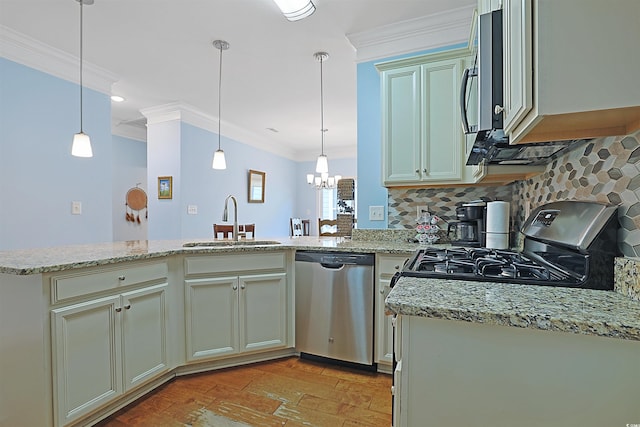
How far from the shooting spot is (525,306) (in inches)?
31.7

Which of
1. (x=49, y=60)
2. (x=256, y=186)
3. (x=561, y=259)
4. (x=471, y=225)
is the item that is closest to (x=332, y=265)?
(x=471, y=225)

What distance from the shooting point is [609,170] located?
108 centimetres

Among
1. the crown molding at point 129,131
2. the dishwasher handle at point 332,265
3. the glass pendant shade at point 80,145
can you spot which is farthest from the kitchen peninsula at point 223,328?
the crown molding at point 129,131

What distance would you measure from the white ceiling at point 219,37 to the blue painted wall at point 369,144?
19cm

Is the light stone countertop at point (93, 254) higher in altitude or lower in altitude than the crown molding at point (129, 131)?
lower

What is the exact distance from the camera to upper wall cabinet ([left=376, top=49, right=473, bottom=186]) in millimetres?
2233

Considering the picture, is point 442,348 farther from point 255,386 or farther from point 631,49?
point 255,386

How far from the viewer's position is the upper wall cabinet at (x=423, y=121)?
223 cm

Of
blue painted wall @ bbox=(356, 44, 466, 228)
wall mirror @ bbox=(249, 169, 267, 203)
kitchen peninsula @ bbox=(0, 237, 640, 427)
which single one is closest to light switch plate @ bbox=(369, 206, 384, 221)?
blue painted wall @ bbox=(356, 44, 466, 228)

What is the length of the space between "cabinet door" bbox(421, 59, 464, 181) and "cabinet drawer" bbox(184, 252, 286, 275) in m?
1.23

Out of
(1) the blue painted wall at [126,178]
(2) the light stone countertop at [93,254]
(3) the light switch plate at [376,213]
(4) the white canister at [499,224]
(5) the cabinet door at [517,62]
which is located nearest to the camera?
(5) the cabinet door at [517,62]

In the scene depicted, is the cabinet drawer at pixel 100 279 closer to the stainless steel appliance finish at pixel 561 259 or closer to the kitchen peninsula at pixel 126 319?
the kitchen peninsula at pixel 126 319

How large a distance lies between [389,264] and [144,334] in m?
1.52

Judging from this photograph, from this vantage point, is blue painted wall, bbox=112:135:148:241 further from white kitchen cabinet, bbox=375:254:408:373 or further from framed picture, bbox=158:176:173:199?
white kitchen cabinet, bbox=375:254:408:373
